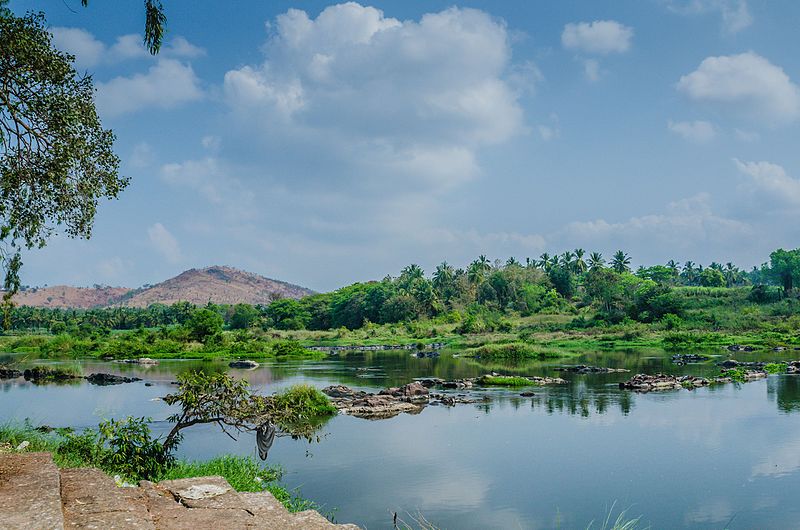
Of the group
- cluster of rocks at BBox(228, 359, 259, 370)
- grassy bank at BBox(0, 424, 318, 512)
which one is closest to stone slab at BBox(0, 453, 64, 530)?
grassy bank at BBox(0, 424, 318, 512)

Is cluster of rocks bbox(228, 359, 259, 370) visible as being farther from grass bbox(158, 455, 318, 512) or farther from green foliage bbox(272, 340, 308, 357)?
grass bbox(158, 455, 318, 512)

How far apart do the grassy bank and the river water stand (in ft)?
3.34

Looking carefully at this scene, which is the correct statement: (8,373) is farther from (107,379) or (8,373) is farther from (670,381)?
(670,381)

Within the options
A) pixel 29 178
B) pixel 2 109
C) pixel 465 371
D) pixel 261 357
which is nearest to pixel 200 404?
pixel 29 178

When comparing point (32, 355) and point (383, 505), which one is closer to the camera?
point (383, 505)

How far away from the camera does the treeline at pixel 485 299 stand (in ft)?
244

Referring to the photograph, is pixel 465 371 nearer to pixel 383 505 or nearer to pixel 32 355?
pixel 383 505

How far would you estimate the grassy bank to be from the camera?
11915 mm

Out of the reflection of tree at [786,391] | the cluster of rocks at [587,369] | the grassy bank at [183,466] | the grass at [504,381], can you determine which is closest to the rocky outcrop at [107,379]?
the grass at [504,381]

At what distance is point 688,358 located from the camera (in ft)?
153

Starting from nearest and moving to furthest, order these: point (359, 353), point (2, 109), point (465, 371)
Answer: point (2, 109)
point (465, 371)
point (359, 353)

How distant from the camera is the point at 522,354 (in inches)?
2074

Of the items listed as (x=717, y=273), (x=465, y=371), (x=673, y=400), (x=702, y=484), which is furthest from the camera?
(x=717, y=273)

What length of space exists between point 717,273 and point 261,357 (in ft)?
275
